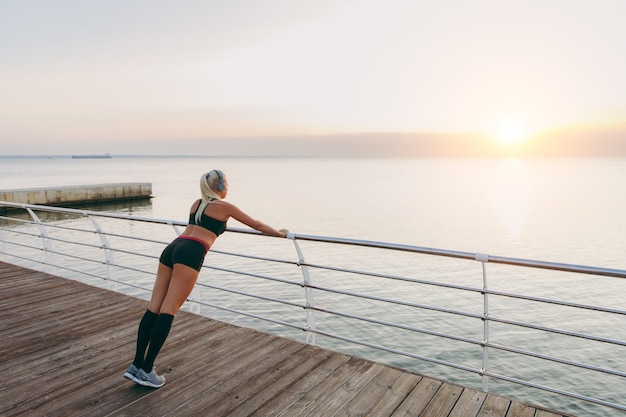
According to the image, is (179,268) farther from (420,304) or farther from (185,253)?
(420,304)

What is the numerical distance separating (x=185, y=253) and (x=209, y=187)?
59 cm

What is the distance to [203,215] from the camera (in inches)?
133

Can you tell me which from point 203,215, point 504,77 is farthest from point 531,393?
point 504,77

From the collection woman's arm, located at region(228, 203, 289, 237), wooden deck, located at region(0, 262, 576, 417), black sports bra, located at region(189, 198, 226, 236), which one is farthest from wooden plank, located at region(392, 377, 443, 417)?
black sports bra, located at region(189, 198, 226, 236)

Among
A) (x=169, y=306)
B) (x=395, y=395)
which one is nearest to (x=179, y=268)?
(x=169, y=306)

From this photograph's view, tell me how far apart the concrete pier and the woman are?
38716mm

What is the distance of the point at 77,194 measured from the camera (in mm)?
41656

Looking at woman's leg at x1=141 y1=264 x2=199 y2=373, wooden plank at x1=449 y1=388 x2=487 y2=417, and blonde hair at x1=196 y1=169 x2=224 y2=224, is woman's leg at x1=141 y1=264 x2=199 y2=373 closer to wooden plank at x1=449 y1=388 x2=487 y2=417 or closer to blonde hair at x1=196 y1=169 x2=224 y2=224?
blonde hair at x1=196 y1=169 x2=224 y2=224

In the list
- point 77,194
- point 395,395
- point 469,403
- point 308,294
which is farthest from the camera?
point 77,194

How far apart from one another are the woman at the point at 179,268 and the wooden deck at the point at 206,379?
25 centimetres

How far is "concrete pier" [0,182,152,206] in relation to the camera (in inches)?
1419

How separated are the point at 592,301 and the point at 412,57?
25.8 metres

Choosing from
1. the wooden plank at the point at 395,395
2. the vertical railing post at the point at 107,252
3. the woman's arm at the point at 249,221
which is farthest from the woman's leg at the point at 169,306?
the vertical railing post at the point at 107,252

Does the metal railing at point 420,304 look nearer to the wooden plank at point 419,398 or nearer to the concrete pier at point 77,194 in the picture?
the wooden plank at point 419,398
